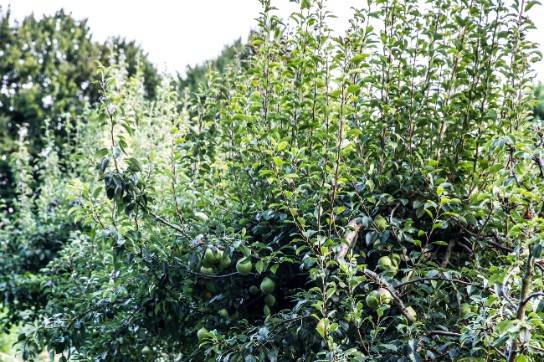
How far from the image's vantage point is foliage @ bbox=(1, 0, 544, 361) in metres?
2.05

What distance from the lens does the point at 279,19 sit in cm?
244

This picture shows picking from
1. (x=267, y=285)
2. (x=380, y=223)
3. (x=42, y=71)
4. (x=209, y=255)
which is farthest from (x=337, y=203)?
(x=42, y=71)

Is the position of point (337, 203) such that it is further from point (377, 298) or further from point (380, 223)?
point (377, 298)

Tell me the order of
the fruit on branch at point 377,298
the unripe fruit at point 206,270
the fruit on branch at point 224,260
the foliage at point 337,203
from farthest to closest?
the unripe fruit at point 206,270 < the fruit on branch at point 224,260 < the foliage at point 337,203 < the fruit on branch at point 377,298

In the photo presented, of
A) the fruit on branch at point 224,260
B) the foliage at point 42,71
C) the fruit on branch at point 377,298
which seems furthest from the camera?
the foliage at point 42,71

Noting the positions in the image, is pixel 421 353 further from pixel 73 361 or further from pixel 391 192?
pixel 73 361

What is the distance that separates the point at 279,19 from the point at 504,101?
101cm

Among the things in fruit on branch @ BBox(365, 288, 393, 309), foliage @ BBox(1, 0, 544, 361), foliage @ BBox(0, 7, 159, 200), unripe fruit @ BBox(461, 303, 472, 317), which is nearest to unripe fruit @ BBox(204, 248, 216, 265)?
foliage @ BBox(1, 0, 544, 361)

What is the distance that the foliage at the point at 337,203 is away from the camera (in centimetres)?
205

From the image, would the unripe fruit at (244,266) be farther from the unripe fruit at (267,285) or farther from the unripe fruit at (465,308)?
the unripe fruit at (465,308)

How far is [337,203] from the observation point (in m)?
2.36

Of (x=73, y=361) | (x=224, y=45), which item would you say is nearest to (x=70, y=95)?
(x=224, y=45)

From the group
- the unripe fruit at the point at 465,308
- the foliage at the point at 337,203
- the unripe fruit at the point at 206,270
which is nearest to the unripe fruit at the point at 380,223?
the foliage at the point at 337,203

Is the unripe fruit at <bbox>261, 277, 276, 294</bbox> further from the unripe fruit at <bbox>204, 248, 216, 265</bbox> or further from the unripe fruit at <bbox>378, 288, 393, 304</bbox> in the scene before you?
the unripe fruit at <bbox>378, 288, 393, 304</bbox>
